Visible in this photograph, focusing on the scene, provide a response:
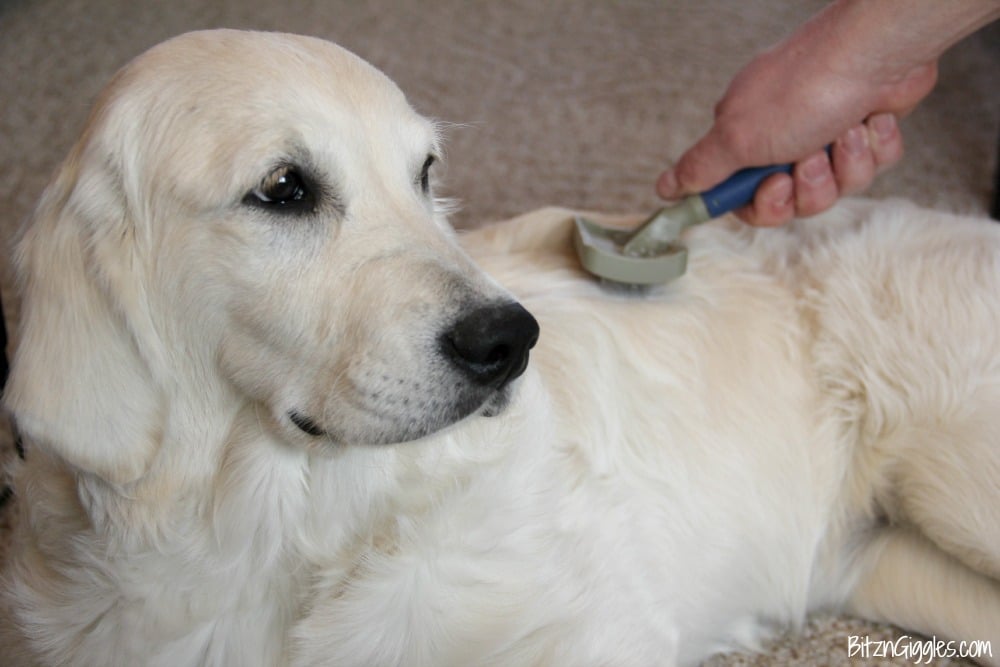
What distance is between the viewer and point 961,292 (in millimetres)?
1680

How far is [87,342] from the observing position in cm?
114

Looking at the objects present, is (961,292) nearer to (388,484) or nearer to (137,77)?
(388,484)

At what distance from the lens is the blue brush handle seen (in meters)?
1.80

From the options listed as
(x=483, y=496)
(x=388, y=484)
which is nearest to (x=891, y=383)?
(x=483, y=496)

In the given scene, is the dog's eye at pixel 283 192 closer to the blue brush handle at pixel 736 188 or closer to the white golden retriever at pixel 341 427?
the white golden retriever at pixel 341 427

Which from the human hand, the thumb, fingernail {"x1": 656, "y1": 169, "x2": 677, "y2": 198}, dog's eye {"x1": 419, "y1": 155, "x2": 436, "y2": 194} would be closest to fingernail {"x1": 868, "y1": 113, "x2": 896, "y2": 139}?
the human hand

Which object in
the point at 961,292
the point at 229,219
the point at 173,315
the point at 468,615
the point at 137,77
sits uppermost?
the point at 137,77

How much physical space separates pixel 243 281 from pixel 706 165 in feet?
3.29

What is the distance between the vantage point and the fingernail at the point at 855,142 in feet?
5.93

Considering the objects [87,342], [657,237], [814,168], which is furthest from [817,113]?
[87,342]

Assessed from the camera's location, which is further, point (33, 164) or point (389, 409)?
point (33, 164)

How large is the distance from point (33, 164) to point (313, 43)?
6.57ft

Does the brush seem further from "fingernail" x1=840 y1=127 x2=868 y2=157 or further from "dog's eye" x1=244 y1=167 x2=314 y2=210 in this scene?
"dog's eye" x1=244 y1=167 x2=314 y2=210

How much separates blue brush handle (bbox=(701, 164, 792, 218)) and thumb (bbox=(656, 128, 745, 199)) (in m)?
0.02
